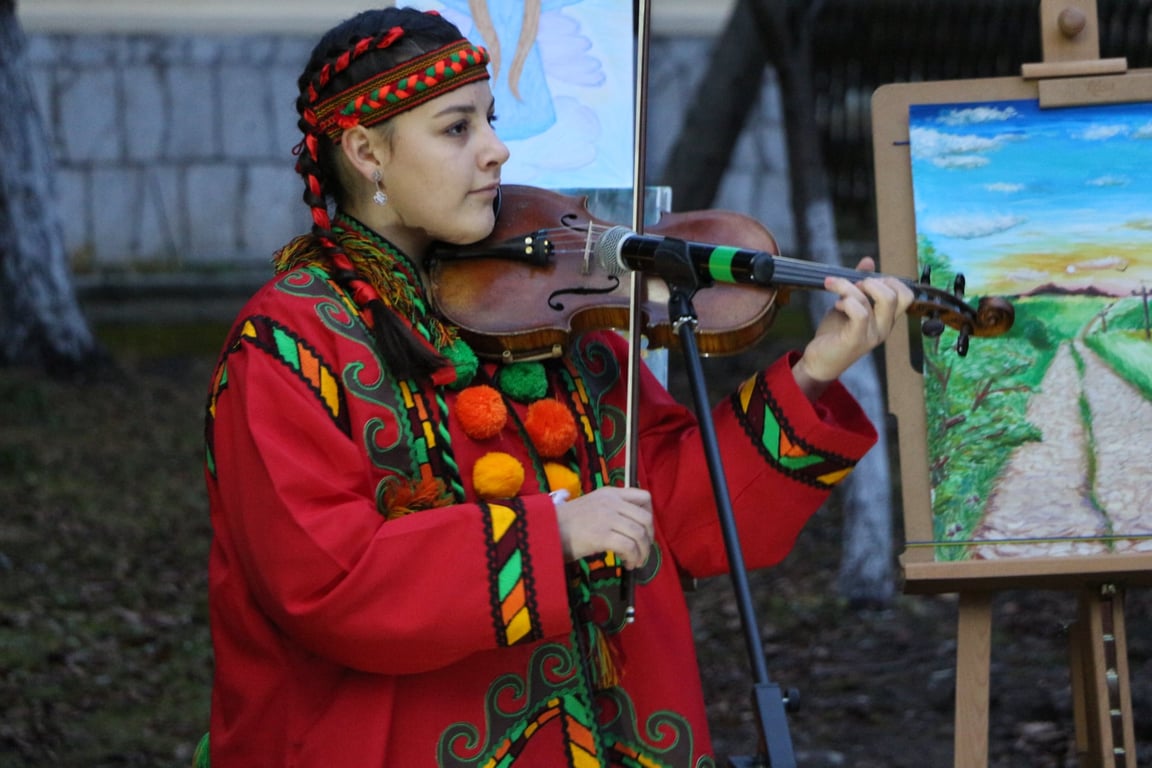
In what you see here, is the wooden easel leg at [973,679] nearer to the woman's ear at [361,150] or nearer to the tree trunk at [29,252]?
the woman's ear at [361,150]

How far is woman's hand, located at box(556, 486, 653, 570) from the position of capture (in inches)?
83.4

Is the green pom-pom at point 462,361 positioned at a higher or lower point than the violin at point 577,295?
lower

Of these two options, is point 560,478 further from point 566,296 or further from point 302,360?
point 302,360

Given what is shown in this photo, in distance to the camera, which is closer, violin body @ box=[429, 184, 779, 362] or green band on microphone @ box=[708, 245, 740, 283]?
green band on microphone @ box=[708, 245, 740, 283]

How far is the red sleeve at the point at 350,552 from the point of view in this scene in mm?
2098

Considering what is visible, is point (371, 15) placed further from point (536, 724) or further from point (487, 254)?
point (536, 724)

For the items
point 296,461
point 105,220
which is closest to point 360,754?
point 296,461

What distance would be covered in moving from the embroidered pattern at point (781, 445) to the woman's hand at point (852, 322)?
7cm

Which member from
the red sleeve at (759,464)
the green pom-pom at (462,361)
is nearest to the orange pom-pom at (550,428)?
the green pom-pom at (462,361)

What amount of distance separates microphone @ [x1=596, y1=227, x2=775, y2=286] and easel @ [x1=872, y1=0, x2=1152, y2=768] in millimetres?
677

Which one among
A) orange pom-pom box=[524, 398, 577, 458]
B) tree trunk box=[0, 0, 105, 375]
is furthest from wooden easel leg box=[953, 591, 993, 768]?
tree trunk box=[0, 0, 105, 375]

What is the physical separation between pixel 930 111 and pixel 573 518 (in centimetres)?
110

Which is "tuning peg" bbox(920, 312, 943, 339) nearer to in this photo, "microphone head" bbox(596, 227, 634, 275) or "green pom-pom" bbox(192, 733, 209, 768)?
"microphone head" bbox(596, 227, 634, 275)

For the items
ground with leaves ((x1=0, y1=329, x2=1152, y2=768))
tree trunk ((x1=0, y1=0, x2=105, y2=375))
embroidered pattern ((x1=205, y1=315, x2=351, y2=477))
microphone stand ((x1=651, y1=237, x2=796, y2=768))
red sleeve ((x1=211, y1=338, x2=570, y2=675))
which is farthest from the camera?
tree trunk ((x1=0, y1=0, x2=105, y2=375))
